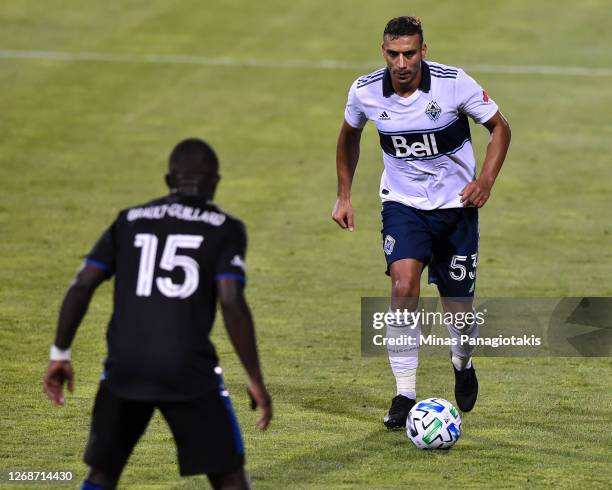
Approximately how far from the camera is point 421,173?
34.1 feet

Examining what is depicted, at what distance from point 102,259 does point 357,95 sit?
389 cm

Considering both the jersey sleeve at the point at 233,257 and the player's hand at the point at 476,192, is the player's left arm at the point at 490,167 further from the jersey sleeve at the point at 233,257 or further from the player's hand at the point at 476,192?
the jersey sleeve at the point at 233,257

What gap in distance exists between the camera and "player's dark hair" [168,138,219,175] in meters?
7.05

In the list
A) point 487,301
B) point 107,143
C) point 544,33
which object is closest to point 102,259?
point 487,301

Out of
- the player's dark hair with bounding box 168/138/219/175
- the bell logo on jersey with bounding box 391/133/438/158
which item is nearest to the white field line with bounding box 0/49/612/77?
the bell logo on jersey with bounding box 391/133/438/158

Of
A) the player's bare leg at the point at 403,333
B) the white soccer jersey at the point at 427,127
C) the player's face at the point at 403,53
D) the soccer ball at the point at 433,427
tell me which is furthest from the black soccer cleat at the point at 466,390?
the player's face at the point at 403,53

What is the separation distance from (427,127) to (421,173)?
37 cm

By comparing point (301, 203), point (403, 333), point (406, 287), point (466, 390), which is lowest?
point (466, 390)

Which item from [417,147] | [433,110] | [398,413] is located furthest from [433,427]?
[433,110]

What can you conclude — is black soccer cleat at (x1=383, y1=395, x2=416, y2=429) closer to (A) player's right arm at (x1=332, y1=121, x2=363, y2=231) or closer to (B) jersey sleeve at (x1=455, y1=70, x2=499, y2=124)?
(A) player's right arm at (x1=332, y1=121, x2=363, y2=231)

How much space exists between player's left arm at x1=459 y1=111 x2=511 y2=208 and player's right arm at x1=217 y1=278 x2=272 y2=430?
11.8ft

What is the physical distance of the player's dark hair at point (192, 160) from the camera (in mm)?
7047

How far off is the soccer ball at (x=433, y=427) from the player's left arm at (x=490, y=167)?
1563mm

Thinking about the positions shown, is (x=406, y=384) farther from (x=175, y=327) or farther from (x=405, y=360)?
(x=175, y=327)
